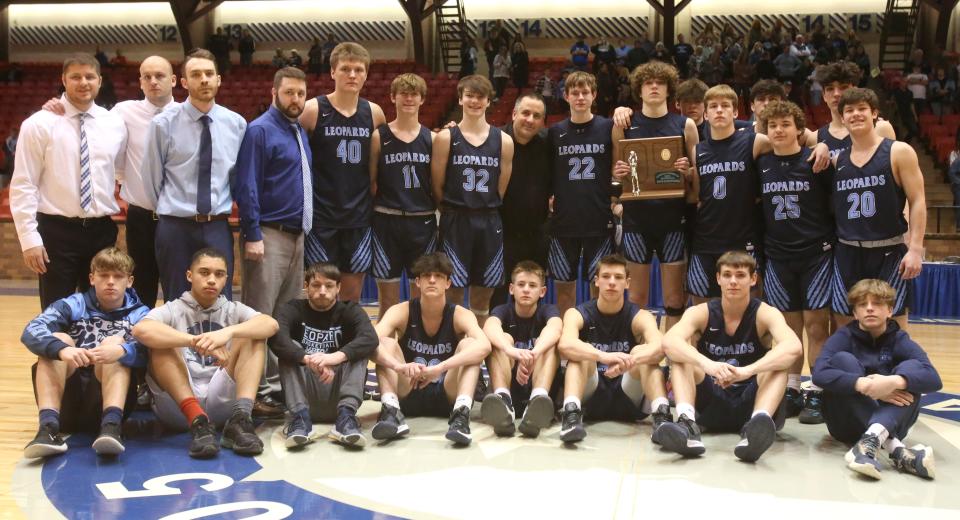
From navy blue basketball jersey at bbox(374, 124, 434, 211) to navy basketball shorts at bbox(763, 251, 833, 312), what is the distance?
2231 mm

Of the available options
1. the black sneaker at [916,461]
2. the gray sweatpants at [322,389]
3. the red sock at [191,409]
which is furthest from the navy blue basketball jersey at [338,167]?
the black sneaker at [916,461]

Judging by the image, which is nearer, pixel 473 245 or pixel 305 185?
pixel 305 185

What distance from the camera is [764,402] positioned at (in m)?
4.84

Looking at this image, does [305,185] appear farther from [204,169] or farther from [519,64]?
[519,64]

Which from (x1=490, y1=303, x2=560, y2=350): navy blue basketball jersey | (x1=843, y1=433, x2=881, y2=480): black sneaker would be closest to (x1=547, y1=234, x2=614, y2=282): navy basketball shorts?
(x1=490, y1=303, x2=560, y2=350): navy blue basketball jersey

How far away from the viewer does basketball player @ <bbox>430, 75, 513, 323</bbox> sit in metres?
6.05

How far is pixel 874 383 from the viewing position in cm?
468

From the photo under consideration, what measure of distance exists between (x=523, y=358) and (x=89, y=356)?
7.46 feet

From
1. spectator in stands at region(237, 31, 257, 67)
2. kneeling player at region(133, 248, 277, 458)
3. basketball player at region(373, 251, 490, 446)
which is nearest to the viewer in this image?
kneeling player at region(133, 248, 277, 458)

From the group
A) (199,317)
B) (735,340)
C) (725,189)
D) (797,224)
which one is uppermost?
(725,189)

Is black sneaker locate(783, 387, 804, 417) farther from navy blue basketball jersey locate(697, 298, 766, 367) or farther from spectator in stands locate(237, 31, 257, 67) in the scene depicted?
spectator in stands locate(237, 31, 257, 67)

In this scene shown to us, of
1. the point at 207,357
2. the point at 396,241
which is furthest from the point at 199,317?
the point at 396,241

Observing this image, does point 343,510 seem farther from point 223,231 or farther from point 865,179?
point 865,179

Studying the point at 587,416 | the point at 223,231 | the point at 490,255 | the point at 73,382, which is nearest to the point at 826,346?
the point at 587,416
